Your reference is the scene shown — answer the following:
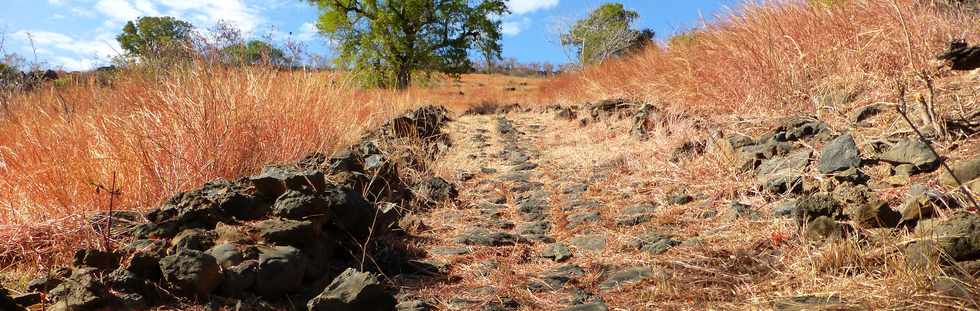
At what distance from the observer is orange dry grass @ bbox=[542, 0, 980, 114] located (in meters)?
4.99

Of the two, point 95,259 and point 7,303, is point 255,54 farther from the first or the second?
point 7,303

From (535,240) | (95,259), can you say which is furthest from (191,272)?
(535,240)

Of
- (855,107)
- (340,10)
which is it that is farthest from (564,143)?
(340,10)

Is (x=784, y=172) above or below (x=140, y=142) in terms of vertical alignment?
below

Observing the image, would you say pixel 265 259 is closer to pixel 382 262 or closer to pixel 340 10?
pixel 382 262

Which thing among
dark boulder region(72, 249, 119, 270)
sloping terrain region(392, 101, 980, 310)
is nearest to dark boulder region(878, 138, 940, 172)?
sloping terrain region(392, 101, 980, 310)

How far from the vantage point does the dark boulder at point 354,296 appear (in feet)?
7.85

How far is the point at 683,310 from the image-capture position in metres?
2.40

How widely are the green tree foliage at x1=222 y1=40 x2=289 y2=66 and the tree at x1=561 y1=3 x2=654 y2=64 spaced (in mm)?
14322

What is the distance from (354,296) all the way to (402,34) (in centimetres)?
2015

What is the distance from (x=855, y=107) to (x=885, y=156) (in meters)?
1.35

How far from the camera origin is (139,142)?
3.91m

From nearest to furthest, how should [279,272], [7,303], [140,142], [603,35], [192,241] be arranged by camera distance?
[7,303] → [279,272] → [192,241] → [140,142] → [603,35]

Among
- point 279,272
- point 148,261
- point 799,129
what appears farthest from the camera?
point 799,129
